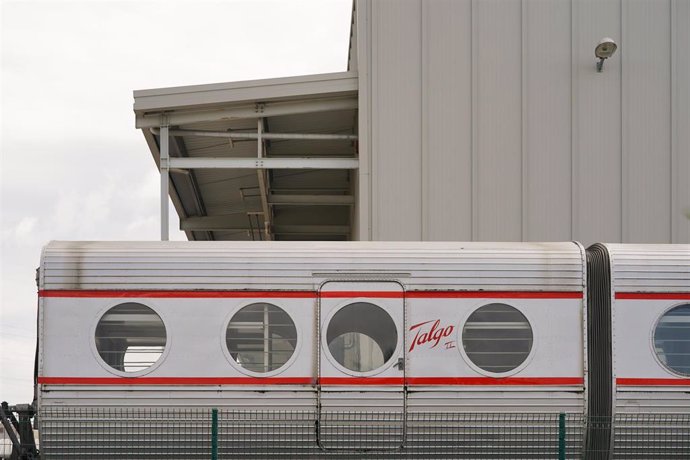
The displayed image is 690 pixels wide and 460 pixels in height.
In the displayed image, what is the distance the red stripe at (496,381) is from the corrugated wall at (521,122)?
5858 millimetres

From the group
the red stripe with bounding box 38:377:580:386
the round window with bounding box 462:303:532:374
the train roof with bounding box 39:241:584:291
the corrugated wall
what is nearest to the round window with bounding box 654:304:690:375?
the train roof with bounding box 39:241:584:291

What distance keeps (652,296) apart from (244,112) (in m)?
8.60

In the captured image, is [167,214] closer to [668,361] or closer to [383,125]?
[383,125]

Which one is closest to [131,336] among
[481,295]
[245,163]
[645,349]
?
[481,295]

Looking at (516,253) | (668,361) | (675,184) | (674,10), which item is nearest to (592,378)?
(668,361)

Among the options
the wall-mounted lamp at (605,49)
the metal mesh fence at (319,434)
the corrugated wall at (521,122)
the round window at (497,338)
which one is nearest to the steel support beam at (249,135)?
the corrugated wall at (521,122)

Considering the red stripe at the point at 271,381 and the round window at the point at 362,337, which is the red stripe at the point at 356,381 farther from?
the round window at the point at 362,337

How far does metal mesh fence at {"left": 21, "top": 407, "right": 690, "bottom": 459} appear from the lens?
11.4 m

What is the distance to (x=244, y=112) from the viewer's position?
1805cm

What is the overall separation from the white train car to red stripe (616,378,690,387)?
0.42 metres

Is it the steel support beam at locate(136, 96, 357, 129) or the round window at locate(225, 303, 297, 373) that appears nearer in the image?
the round window at locate(225, 303, 297, 373)

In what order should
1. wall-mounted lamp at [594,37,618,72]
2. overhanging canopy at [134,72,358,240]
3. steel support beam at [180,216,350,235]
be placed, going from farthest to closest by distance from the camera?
steel support beam at [180,216,350,235]
overhanging canopy at [134,72,358,240]
wall-mounted lamp at [594,37,618,72]

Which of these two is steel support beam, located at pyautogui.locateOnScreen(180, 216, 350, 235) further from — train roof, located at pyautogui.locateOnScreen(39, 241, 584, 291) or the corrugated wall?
train roof, located at pyautogui.locateOnScreen(39, 241, 584, 291)

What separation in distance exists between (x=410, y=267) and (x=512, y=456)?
2.31 m
